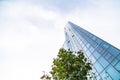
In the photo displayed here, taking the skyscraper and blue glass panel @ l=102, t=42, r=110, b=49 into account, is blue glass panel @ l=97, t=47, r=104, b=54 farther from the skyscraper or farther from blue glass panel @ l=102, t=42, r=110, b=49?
blue glass panel @ l=102, t=42, r=110, b=49

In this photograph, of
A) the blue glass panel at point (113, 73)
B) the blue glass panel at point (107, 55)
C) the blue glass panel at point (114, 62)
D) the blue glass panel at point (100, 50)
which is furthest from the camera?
the blue glass panel at point (100, 50)

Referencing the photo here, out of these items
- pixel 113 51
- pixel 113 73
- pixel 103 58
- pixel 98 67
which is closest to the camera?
pixel 113 73

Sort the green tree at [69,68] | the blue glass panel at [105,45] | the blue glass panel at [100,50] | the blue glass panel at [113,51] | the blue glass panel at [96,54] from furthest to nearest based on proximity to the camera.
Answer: the blue glass panel at [105,45], the blue glass panel at [100,50], the blue glass panel at [96,54], the blue glass panel at [113,51], the green tree at [69,68]

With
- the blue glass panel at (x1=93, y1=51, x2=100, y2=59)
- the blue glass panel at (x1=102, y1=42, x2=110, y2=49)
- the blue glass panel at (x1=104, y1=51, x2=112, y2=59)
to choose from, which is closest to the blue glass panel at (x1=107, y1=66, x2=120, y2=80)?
the blue glass panel at (x1=104, y1=51, x2=112, y2=59)

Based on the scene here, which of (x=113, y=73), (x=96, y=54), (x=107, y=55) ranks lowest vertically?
(x=113, y=73)

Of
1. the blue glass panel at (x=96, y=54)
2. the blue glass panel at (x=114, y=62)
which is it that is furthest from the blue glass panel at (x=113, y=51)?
the blue glass panel at (x=96, y=54)

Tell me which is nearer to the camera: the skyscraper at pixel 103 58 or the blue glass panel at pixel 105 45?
the skyscraper at pixel 103 58

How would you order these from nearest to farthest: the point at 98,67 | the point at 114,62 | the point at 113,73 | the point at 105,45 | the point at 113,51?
the point at 113,73 → the point at 114,62 → the point at 98,67 → the point at 113,51 → the point at 105,45

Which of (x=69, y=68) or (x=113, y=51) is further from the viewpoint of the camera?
(x=113, y=51)

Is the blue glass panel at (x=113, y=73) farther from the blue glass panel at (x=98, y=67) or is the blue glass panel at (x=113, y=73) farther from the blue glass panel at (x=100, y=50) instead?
the blue glass panel at (x=100, y=50)

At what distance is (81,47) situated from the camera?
35.8m

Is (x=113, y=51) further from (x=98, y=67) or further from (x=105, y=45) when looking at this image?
(x=105, y=45)

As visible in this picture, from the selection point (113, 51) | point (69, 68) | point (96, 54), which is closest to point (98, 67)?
point (113, 51)

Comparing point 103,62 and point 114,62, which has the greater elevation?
point 103,62
